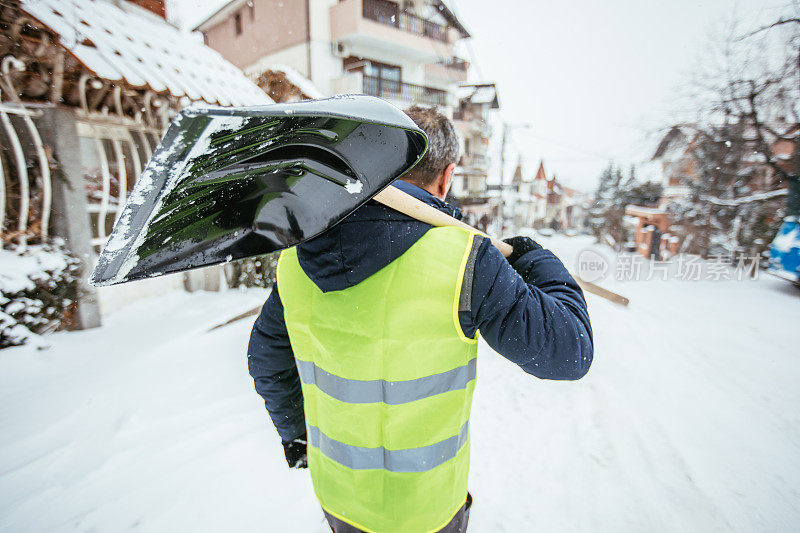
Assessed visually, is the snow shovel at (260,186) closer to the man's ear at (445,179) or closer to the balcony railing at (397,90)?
the man's ear at (445,179)

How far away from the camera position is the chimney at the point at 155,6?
5734mm

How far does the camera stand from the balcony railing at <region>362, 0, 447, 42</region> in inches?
604

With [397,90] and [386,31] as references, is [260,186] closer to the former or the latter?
[386,31]

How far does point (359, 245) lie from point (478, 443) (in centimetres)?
236

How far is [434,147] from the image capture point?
1109mm

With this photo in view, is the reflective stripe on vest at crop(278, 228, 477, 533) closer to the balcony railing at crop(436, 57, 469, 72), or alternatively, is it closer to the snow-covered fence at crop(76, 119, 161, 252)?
the snow-covered fence at crop(76, 119, 161, 252)

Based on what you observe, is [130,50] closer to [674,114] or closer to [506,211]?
[674,114]

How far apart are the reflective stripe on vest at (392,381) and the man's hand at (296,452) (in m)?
0.41

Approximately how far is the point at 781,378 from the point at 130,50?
8.44 m

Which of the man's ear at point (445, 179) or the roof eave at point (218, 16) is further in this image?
the roof eave at point (218, 16)

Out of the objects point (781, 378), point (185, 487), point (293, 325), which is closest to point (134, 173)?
point (185, 487)

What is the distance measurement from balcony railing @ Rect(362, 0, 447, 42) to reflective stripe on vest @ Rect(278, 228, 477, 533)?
18.1 metres

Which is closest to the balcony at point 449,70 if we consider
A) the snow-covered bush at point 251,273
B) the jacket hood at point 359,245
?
the snow-covered bush at point 251,273

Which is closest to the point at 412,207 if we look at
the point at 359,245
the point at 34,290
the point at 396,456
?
the point at 359,245
